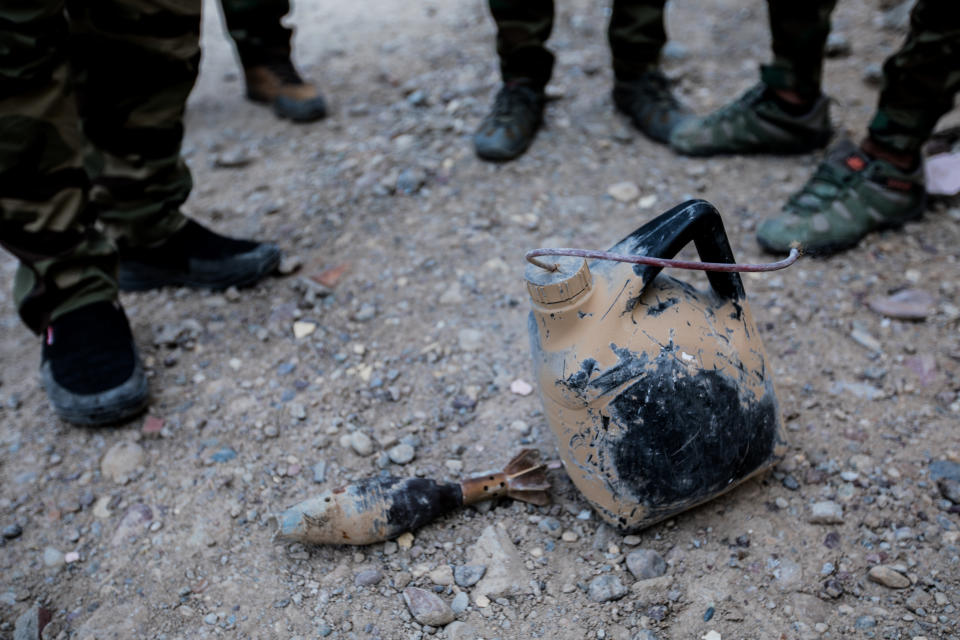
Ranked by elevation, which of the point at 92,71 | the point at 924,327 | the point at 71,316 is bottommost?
the point at 924,327

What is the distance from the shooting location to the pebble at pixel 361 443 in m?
1.70

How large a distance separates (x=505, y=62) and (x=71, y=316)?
5.75 feet

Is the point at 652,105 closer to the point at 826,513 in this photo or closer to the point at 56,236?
the point at 826,513

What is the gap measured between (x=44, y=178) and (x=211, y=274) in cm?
56

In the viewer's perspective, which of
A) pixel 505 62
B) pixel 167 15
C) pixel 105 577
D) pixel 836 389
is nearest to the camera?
pixel 105 577

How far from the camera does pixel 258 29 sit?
3100 millimetres

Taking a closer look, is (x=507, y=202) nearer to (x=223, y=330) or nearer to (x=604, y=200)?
(x=604, y=200)

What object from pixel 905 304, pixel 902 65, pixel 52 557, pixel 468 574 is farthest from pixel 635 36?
pixel 52 557

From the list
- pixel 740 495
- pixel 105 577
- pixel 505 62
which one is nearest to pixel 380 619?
pixel 105 577

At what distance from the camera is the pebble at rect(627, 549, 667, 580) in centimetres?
141

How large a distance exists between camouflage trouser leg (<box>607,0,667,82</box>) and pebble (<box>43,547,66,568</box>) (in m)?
2.44

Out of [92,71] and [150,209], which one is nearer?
[92,71]

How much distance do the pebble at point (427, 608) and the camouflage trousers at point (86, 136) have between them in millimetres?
1222

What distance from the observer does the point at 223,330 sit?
A: 2148 mm
